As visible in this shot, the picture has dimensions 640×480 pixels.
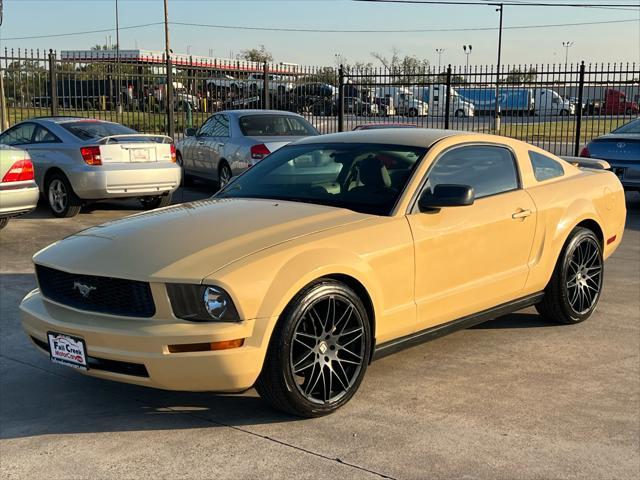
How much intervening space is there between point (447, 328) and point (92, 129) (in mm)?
7938

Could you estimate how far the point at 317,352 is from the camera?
4.18 meters

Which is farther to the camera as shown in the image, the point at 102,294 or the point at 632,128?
the point at 632,128

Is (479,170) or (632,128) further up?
(632,128)

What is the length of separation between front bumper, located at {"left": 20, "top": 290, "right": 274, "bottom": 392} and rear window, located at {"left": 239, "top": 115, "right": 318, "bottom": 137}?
8853 mm

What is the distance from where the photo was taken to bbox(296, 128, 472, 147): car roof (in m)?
5.26

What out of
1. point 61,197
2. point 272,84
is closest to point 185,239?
point 61,197

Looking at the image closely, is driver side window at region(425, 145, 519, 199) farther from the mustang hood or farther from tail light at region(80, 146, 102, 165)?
tail light at region(80, 146, 102, 165)

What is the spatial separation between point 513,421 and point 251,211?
197 cm

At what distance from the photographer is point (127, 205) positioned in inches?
505

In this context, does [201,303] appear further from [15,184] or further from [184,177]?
[184,177]

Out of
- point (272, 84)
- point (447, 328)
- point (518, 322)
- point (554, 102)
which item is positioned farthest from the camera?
point (554, 102)

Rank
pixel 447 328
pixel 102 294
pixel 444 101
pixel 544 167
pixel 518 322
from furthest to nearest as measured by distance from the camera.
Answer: pixel 444 101 < pixel 518 322 < pixel 544 167 < pixel 447 328 < pixel 102 294

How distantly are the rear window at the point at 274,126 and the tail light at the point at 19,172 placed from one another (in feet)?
13.1

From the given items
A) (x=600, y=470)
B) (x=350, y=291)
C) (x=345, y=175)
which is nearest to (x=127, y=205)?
(x=345, y=175)
